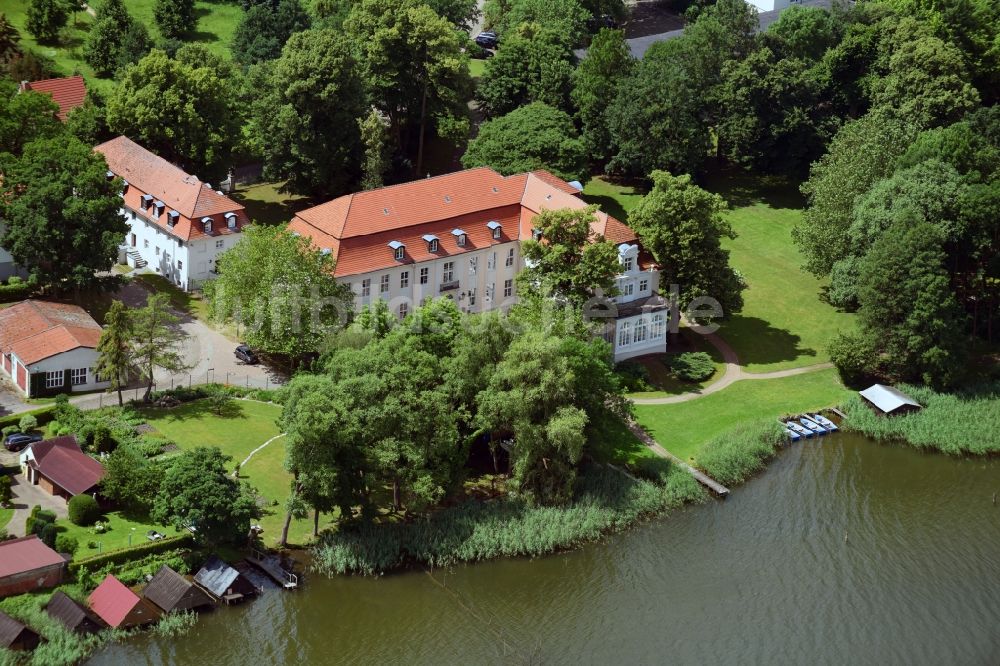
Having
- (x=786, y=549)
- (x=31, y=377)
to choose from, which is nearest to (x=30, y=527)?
(x=31, y=377)

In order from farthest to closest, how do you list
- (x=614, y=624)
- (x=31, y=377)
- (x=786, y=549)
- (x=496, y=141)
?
(x=496, y=141), (x=31, y=377), (x=786, y=549), (x=614, y=624)

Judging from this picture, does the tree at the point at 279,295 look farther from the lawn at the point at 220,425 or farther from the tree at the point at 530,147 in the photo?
the tree at the point at 530,147

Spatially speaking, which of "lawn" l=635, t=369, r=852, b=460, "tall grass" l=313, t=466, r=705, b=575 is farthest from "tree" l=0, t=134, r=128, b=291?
"lawn" l=635, t=369, r=852, b=460

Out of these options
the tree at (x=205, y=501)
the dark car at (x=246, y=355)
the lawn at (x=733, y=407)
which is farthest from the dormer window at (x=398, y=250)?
the tree at (x=205, y=501)

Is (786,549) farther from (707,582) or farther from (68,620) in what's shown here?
(68,620)

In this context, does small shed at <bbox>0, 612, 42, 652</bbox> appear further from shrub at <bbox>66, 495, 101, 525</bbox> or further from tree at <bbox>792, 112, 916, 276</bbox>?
tree at <bbox>792, 112, 916, 276</bbox>

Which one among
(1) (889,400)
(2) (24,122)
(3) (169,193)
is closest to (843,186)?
(1) (889,400)
